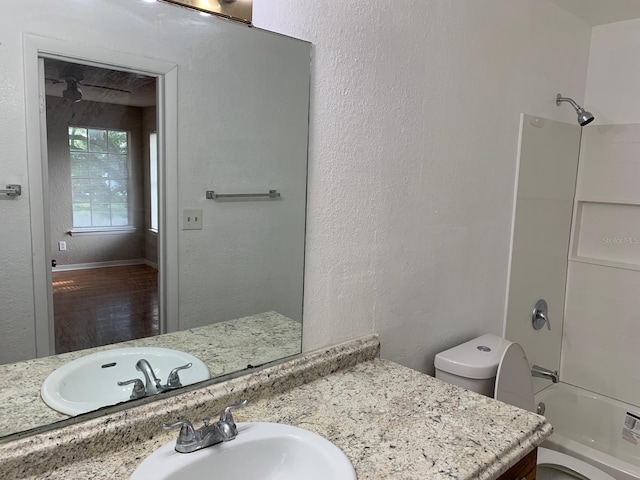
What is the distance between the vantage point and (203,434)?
1010 mm

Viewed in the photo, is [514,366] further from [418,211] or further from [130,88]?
[130,88]

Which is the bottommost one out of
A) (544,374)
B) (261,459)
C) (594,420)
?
(594,420)

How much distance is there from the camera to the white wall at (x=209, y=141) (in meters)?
0.92

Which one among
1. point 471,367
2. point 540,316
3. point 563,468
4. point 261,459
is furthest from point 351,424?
point 540,316

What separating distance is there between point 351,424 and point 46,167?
85 cm

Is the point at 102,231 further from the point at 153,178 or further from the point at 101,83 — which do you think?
the point at 101,83

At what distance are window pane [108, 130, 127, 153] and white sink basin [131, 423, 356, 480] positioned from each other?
0.62m

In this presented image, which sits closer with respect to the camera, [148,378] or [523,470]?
[148,378]

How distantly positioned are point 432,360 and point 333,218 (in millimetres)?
768

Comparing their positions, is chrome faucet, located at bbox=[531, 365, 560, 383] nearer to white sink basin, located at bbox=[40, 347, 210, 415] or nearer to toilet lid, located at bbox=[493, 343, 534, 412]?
toilet lid, located at bbox=[493, 343, 534, 412]

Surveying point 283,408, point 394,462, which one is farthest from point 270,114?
point 394,462

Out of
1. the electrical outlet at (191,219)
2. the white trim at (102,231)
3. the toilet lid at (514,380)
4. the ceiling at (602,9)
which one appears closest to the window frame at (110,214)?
the white trim at (102,231)

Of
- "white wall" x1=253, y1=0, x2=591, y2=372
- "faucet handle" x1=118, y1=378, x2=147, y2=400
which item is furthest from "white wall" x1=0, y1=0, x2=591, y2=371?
"faucet handle" x1=118, y1=378, x2=147, y2=400

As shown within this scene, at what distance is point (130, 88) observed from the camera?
3.37ft
